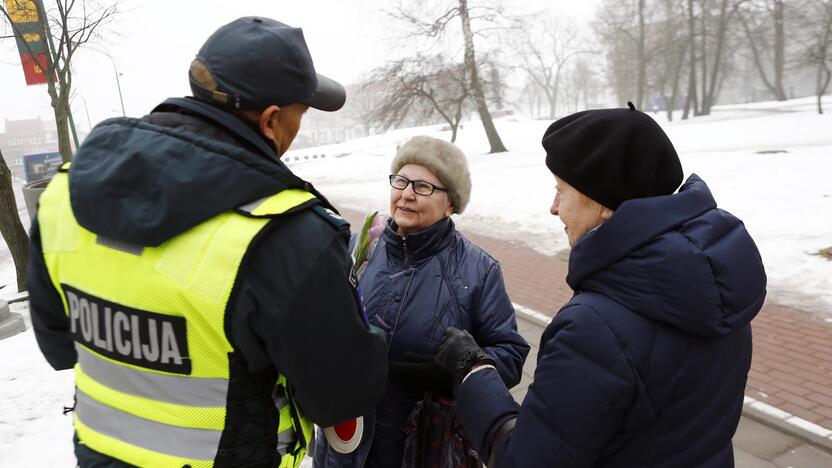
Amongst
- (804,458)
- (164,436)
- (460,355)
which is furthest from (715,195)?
(164,436)

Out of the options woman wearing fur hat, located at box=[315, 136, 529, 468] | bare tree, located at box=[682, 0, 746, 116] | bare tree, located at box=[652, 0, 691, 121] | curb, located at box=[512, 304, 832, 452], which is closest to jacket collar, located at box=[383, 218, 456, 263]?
woman wearing fur hat, located at box=[315, 136, 529, 468]

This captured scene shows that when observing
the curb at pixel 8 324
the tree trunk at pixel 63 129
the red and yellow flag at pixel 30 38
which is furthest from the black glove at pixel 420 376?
the tree trunk at pixel 63 129

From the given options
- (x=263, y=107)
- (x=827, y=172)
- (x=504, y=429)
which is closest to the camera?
(x=263, y=107)

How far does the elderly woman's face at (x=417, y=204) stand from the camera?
95.0 inches

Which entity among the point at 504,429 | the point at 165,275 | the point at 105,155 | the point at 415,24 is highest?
the point at 415,24

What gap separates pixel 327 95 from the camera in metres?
1.60

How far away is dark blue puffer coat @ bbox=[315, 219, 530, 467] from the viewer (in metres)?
2.13

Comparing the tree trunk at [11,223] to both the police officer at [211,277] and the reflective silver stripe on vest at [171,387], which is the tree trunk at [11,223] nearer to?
the police officer at [211,277]

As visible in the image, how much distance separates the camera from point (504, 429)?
58.3 inches

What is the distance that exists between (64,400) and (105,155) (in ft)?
12.1

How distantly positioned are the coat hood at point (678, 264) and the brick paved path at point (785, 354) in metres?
3.08

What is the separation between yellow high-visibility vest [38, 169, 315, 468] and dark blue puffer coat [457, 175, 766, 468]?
67 cm

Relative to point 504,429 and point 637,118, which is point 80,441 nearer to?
point 504,429

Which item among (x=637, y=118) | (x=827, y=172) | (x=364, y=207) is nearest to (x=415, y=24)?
(x=364, y=207)
